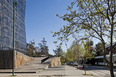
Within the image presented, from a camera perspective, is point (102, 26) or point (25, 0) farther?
point (25, 0)

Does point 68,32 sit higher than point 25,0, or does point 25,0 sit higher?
point 25,0

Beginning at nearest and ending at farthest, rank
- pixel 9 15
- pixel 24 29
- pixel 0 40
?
1. pixel 0 40
2. pixel 9 15
3. pixel 24 29

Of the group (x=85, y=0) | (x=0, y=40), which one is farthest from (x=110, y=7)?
(x=0, y=40)

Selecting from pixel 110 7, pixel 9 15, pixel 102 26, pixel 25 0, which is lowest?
pixel 102 26

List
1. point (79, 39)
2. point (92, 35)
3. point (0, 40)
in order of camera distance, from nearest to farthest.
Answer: point (79, 39) < point (92, 35) < point (0, 40)

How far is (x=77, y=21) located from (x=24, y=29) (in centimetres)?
5574

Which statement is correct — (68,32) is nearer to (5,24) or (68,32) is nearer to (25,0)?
(5,24)

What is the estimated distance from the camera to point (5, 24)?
43781 millimetres

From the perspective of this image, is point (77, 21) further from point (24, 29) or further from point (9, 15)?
point (24, 29)

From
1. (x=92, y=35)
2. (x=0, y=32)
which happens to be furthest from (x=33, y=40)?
(x=92, y=35)

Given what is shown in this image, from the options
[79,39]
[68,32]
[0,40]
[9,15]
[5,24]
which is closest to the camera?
[68,32]

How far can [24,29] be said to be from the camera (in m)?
62.4

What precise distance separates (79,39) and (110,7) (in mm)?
2381

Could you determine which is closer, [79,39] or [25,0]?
[79,39]
